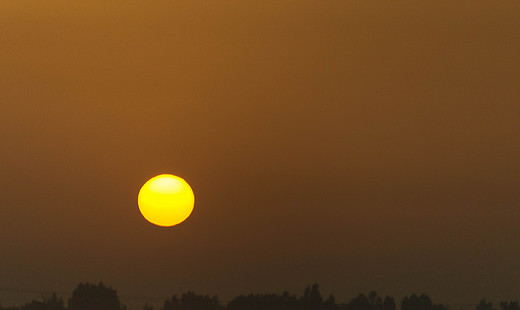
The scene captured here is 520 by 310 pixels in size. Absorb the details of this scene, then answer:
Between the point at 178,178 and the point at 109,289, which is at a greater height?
the point at 178,178

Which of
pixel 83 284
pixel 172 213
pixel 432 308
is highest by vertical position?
pixel 172 213

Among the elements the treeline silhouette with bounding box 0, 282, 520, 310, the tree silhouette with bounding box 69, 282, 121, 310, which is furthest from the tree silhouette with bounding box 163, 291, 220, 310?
the tree silhouette with bounding box 69, 282, 121, 310

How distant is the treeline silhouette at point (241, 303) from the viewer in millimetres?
4645

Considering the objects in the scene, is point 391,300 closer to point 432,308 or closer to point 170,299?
point 432,308

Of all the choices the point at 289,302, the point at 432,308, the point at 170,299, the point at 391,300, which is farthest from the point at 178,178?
the point at 432,308

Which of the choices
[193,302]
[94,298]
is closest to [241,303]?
[193,302]

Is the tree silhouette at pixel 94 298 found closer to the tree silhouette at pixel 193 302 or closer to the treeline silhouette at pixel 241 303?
the treeline silhouette at pixel 241 303

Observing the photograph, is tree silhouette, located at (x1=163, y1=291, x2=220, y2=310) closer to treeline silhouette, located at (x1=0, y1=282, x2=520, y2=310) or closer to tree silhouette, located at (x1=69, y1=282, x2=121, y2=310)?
treeline silhouette, located at (x1=0, y1=282, x2=520, y2=310)

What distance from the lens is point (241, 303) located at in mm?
4746

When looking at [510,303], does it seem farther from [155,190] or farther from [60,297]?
[60,297]

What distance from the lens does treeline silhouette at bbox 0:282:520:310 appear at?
464cm

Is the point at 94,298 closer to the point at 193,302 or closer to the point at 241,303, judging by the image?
the point at 193,302

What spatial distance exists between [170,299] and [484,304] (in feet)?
9.73

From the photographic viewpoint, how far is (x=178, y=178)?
464 cm
